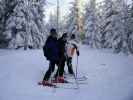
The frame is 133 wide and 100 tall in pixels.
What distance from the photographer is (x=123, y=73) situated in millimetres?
A: 15078

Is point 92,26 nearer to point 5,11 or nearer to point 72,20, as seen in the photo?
point 72,20

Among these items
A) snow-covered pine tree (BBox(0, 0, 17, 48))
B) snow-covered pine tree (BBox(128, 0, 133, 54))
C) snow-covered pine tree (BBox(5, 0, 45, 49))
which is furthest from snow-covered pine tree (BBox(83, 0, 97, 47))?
snow-covered pine tree (BBox(0, 0, 17, 48))

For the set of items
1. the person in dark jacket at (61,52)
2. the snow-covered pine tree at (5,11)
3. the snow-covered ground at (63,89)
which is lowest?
the snow-covered ground at (63,89)

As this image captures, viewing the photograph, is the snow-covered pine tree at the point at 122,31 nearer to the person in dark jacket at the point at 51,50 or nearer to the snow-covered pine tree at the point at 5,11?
the snow-covered pine tree at the point at 5,11

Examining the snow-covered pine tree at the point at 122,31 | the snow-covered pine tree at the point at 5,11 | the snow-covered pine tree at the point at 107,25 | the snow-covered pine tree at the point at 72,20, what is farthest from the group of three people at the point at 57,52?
the snow-covered pine tree at the point at 72,20

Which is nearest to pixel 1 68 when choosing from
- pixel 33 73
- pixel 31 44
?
pixel 33 73

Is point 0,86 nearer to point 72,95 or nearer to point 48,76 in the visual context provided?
point 48,76

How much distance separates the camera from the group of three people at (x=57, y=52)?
1164 cm

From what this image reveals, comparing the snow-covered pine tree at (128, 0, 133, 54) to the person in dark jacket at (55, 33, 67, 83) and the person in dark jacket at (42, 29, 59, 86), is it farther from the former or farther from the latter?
the person in dark jacket at (42, 29, 59, 86)

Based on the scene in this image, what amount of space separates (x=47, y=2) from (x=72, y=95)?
40401 mm

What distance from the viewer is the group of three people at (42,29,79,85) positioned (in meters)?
11.6

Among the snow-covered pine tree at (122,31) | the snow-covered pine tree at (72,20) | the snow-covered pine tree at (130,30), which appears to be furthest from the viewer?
the snow-covered pine tree at (72,20)

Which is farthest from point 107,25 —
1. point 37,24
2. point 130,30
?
point 130,30

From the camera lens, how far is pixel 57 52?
464 inches
